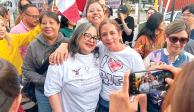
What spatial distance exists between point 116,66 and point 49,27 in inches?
33.1

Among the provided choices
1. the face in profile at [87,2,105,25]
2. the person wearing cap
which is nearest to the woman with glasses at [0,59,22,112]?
the face in profile at [87,2,105,25]

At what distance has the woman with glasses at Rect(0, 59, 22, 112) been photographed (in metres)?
1.31

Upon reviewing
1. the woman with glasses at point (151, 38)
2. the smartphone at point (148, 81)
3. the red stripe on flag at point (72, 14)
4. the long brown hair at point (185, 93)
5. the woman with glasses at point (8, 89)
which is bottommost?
the woman with glasses at point (151, 38)

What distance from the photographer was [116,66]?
276 centimetres

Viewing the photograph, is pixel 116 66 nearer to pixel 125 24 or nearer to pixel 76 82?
pixel 76 82

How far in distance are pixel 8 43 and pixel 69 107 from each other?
1096mm

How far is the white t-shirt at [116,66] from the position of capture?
8.94 ft

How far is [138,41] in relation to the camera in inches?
167

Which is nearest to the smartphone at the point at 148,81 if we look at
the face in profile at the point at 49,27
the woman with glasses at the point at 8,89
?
the woman with glasses at the point at 8,89

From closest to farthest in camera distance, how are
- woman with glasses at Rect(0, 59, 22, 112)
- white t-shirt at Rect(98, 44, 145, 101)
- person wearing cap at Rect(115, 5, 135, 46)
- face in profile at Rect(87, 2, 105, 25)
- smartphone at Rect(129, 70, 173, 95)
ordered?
woman with glasses at Rect(0, 59, 22, 112) → smartphone at Rect(129, 70, 173, 95) → white t-shirt at Rect(98, 44, 145, 101) → face in profile at Rect(87, 2, 105, 25) → person wearing cap at Rect(115, 5, 135, 46)

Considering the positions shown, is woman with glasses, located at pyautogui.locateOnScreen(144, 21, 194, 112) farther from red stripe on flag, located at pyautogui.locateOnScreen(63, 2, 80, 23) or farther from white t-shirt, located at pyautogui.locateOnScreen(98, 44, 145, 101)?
red stripe on flag, located at pyautogui.locateOnScreen(63, 2, 80, 23)

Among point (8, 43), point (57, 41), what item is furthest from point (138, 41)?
point (8, 43)

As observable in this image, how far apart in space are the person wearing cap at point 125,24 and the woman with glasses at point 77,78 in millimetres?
3877

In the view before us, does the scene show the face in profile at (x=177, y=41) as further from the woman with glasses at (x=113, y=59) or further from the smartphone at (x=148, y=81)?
the smartphone at (x=148, y=81)
